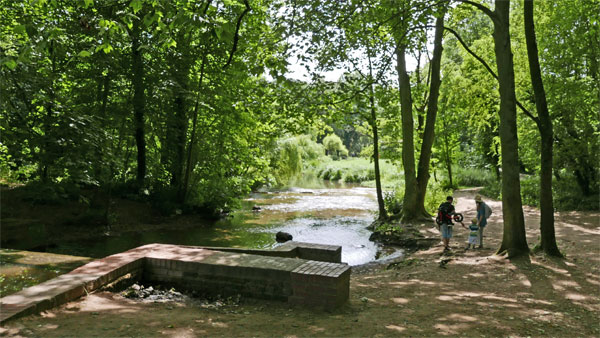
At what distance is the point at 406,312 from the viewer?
18.3ft

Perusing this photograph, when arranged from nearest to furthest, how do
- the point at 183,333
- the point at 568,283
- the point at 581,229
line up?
the point at 183,333 → the point at 568,283 → the point at 581,229

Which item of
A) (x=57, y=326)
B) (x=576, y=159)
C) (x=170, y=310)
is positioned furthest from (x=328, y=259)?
(x=576, y=159)

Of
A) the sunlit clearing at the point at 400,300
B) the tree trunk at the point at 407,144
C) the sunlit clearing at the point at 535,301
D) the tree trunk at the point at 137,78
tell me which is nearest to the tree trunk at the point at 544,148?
the sunlit clearing at the point at 535,301

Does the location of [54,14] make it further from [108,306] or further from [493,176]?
[493,176]

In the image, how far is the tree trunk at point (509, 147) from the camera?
8859 mm

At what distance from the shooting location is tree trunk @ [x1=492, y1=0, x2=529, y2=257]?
349 inches

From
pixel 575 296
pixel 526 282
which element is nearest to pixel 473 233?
pixel 526 282

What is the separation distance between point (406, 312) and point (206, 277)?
3.13 m

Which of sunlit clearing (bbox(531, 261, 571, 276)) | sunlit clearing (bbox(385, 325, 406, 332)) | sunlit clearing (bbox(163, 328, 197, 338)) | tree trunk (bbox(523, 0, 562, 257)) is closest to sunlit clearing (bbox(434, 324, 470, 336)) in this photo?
sunlit clearing (bbox(385, 325, 406, 332))

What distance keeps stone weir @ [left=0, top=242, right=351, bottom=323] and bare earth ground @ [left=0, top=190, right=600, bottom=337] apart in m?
0.16

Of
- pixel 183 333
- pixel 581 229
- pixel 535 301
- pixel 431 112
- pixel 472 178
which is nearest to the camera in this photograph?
pixel 183 333

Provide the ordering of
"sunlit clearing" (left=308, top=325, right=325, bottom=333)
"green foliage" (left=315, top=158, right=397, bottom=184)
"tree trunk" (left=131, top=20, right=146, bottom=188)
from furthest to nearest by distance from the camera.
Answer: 1. "green foliage" (left=315, top=158, right=397, bottom=184)
2. "tree trunk" (left=131, top=20, right=146, bottom=188)
3. "sunlit clearing" (left=308, top=325, right=325, bottom=333)

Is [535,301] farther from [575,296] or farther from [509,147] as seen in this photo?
[509,147]

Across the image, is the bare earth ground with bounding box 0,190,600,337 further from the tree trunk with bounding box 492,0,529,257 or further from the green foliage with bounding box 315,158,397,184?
the green foliage with bounding box 315,158,397,184
